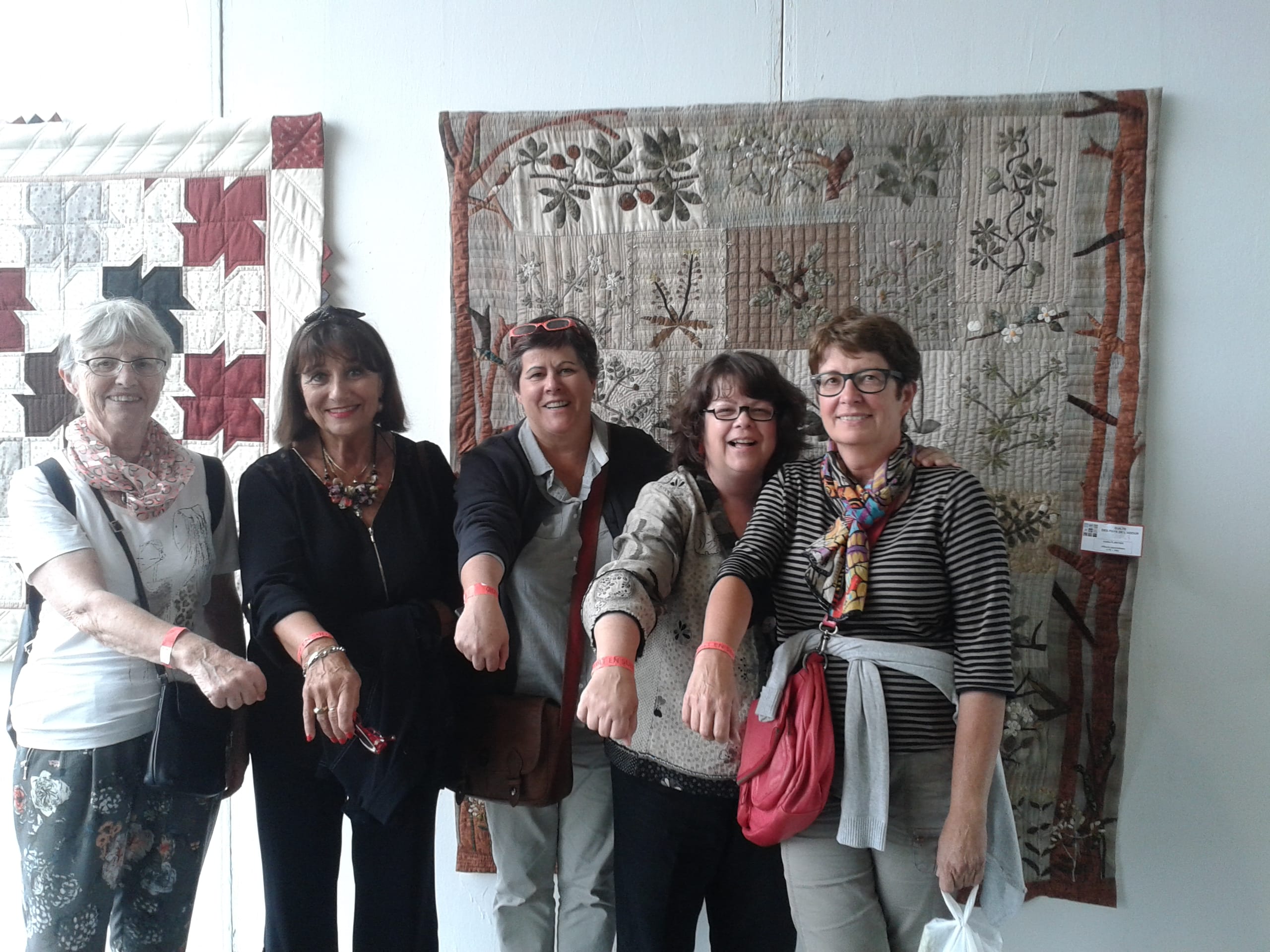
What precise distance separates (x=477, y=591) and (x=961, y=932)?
2.58 feet

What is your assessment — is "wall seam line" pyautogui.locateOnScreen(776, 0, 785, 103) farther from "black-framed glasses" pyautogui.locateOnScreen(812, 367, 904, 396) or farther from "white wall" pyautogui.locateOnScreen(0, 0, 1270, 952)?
"black-framed glasses" pyautogui.locateOnScreen(812, 367, 904, 396)

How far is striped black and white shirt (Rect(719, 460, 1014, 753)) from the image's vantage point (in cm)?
109

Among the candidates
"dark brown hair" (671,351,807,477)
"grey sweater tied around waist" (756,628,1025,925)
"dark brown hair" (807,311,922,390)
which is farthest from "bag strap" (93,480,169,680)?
"dark brown hair" (807,311,922,390)

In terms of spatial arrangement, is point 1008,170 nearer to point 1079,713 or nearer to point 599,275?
point 599,275

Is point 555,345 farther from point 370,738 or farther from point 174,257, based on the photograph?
point 174,257

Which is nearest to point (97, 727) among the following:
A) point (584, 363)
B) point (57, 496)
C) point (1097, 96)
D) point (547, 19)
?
point (57, 496)

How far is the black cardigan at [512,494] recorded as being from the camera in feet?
4.35

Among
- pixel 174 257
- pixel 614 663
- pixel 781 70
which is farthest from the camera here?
pixel 174 257

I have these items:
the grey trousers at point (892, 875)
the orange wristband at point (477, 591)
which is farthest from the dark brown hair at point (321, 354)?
the grey trousers at point (892, 875)

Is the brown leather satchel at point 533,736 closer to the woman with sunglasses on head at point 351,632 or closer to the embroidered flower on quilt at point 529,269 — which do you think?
the woman with sunglasses on head at point 351,632

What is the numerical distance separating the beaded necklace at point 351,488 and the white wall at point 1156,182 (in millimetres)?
558

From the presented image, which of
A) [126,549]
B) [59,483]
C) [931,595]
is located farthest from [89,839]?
[931,595]

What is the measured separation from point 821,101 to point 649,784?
1413 millimetres

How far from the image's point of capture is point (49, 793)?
4.35 ft
